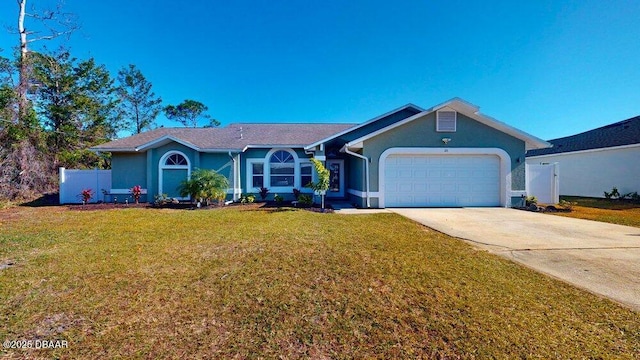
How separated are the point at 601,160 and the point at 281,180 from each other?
2152 centimetres

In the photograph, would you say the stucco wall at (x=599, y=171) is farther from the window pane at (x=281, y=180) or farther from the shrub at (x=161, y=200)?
the shrub at (x=161, y=200)

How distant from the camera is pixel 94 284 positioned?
3.84m

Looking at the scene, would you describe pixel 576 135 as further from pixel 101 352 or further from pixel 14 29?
pixel 14 29

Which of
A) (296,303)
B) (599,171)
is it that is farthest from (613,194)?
(296,303)

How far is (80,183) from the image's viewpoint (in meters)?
14.1

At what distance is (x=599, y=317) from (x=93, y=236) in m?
10.0

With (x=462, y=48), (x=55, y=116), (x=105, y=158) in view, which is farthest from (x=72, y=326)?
(x=55, y=116)

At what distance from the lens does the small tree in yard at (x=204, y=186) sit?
12.1 m

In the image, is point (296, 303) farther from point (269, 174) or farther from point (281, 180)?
point (269, 174)

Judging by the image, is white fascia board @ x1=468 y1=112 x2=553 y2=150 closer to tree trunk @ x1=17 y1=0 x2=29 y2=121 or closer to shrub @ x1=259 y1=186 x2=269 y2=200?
shrub @ x1=259 y1=186 x2=269 y2=200

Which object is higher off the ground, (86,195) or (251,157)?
(251,157)

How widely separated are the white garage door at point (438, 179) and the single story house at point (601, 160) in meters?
10.9

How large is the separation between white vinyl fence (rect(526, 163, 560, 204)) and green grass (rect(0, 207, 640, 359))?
11.2 metres

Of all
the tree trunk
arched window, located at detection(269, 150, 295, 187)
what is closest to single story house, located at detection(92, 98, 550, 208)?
arched window, located at detection(269, 150, 295, 187)
